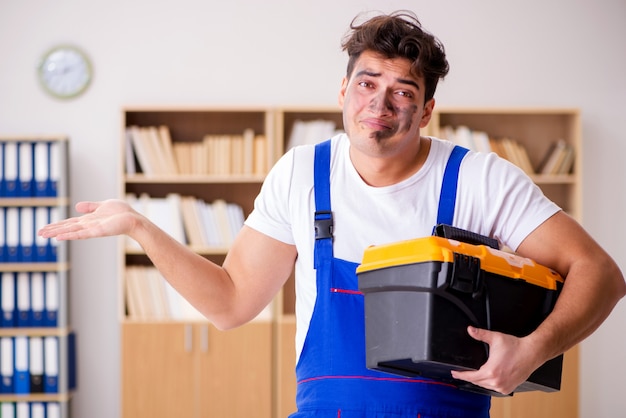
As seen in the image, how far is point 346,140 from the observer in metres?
1.76

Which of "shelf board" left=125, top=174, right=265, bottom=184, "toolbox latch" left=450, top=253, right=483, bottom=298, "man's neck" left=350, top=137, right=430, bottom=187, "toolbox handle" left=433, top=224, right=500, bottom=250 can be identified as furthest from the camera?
"shelf board" left=125, top=174, right=265, bottom=184

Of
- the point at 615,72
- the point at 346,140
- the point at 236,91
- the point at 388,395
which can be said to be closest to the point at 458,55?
the point at 615,72

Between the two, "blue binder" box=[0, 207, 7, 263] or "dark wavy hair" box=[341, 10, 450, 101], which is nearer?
"dark wavy hair" box=[341, 10, 450, 101]

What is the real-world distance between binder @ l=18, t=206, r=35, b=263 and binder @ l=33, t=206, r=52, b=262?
21 millimetres

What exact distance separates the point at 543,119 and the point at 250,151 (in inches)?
68.1

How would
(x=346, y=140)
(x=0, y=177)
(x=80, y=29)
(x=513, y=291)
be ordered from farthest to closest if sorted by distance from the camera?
(x=80, y=29) < (x=0, y=177) < (x=346, y=140) < (x=513, y=291)

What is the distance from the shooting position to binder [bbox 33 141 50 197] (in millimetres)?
4285

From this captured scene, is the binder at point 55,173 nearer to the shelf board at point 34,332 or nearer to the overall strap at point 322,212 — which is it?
the shelf board at point 34,332

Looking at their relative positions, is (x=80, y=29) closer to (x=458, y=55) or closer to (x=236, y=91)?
(x=236, y=91)

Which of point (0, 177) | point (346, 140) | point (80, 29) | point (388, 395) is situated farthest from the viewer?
point (80, 29)

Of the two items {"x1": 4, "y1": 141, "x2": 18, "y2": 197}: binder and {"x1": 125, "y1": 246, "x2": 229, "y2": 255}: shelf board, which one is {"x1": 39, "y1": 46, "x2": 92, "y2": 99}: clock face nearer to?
{"x1": 4, "y1": 141, "x2": 18, "y2": 197}: binder

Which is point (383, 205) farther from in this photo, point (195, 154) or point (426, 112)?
point (195, 154)

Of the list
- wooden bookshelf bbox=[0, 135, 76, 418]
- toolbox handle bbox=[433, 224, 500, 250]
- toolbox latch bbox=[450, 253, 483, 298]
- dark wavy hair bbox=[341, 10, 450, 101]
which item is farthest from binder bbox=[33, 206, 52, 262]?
toolbox latch bbox=[450, 253, 483, 298]

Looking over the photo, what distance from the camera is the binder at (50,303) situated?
4324mm
